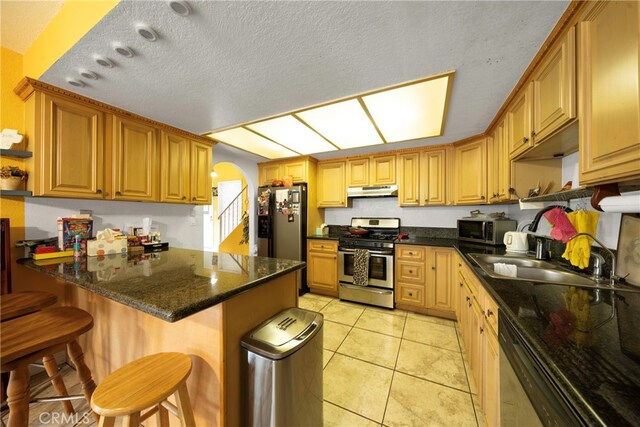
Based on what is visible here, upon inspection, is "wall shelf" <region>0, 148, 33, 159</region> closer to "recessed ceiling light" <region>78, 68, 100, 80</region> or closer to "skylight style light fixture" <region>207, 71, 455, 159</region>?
"recessed ceiling light" <region>78, 68, 100, 80</region>

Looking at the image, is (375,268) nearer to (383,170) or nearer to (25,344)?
(383,170)

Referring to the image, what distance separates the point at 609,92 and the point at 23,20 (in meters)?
→ 3.31

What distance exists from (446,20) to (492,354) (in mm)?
1735

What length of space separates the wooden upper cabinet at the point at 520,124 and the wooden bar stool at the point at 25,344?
295 centimetres

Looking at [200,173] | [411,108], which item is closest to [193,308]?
[411,108]

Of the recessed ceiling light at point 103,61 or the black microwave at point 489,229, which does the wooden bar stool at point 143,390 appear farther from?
the black microwave at point 489,229

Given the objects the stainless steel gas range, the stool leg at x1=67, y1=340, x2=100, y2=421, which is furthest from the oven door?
the stool leg at x1=67, y1=340, x2=100, y2=421

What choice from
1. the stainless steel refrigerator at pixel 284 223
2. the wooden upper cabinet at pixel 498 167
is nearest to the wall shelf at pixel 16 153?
the stainless steel refrigerator at pixel 284 223

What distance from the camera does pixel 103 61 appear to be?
140cm

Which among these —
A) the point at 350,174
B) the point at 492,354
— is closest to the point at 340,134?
the point at 350,174

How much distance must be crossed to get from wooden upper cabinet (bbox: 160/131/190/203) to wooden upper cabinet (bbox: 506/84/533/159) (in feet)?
10.6

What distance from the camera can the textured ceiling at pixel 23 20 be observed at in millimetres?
1371

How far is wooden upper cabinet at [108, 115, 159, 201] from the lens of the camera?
2047 mm

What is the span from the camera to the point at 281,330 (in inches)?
41.6
